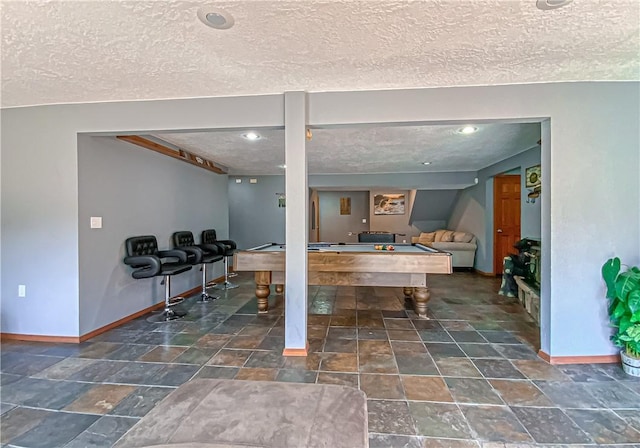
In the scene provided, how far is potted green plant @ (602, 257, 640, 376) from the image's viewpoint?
2250 mm

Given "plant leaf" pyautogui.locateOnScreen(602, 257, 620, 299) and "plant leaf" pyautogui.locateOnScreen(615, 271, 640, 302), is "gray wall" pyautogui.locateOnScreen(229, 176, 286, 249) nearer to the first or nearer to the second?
"plant leaf" pyautogui.locateOnScreen(602, 257, 620, 299)

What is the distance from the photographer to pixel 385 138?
4.06 meters

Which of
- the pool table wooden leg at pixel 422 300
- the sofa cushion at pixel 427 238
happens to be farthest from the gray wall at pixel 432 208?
the pool table wooden leg at pixel 422 300

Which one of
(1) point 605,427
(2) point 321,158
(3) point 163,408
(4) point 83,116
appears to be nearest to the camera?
(3) point 163,408

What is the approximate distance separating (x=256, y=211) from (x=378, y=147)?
401cm

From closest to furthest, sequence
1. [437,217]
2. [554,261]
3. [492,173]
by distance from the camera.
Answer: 1. [554,261]
2. [492,173]
3. [437,217]

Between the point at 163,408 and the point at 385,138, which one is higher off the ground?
the point at 385,138

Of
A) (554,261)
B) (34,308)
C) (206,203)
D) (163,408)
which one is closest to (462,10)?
(554,261)

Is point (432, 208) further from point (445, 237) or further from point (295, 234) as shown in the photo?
point (295, 234)

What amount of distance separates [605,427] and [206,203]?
560 cm

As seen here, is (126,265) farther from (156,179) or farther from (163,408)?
(163,408)

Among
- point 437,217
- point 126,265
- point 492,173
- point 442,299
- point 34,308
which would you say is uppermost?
point 492,173

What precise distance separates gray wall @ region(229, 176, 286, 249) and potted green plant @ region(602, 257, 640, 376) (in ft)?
19.4

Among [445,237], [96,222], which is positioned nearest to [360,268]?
[96,222]
